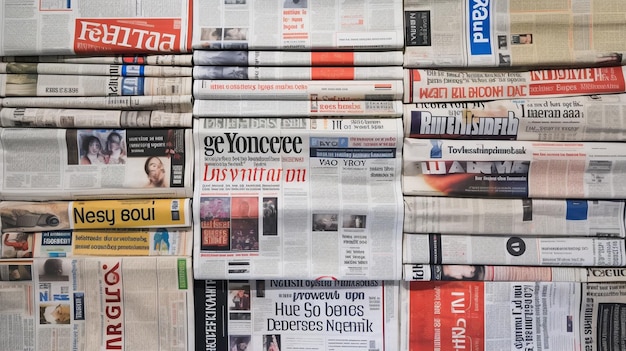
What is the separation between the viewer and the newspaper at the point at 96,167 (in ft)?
3.74

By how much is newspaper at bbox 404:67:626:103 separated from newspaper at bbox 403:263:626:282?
1.27 feet

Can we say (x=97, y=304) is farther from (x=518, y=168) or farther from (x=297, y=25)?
(x=518, y=168)

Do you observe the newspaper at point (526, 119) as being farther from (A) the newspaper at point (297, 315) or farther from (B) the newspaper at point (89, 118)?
(B) the newspaper at point (89, 118)

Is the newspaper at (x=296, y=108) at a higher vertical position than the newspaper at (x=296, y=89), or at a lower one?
lower

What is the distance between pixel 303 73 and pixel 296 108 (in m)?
0.08

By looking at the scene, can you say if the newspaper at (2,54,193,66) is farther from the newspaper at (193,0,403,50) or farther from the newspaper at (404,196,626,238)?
the newspaper at (404,196,626,238)

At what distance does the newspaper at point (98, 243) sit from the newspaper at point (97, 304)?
0.06 ft

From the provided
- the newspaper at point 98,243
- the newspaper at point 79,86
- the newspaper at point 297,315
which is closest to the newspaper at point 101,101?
the newspaper at point 79,86

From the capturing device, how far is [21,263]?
114 cm

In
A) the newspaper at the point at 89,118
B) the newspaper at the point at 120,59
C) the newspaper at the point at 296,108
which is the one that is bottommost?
the newspaper at the point at 89,118

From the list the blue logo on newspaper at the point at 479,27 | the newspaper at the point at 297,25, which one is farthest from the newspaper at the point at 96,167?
the blue logo on newspaper at the point at 479,27

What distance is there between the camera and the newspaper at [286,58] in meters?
1.13

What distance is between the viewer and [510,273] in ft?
3.75

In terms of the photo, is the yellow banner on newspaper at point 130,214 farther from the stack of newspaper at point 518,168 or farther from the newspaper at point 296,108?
the stack of newspaper at point 518,168
